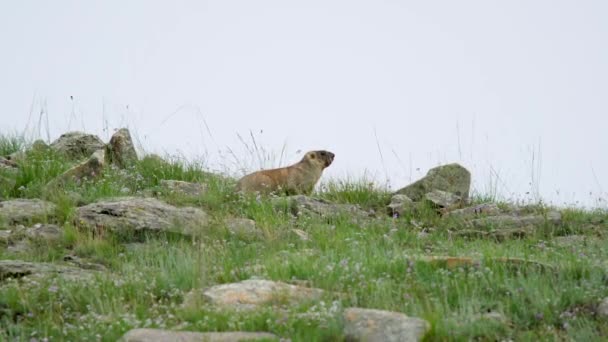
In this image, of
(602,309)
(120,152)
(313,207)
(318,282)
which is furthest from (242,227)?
(602,309)

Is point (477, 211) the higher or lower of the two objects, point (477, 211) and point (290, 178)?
the lower

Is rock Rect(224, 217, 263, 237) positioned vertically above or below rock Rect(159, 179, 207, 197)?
below

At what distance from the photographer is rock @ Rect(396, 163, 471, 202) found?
38.5ft

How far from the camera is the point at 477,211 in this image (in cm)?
1066

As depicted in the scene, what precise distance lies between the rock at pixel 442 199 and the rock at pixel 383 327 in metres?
5.40

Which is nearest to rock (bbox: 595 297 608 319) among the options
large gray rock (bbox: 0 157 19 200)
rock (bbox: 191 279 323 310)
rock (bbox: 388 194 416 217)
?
rock (bbox: 191 279 323 310)

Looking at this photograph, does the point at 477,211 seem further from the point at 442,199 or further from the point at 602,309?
the point at 602,309

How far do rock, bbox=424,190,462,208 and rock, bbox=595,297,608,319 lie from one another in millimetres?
4808

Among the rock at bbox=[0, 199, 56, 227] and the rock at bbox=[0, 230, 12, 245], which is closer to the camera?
the rock at bbox=[0, 230, 12, 245]

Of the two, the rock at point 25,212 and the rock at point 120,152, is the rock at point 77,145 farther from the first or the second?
the rock at point 25,212

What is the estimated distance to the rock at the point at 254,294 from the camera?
6.18 m

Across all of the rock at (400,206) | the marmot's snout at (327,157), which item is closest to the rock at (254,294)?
the rock at (400,206)

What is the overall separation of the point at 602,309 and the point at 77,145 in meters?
9.38

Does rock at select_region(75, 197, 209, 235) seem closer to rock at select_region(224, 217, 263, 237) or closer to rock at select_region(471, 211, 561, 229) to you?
rock at select_region(224, 217, 263, 237)
